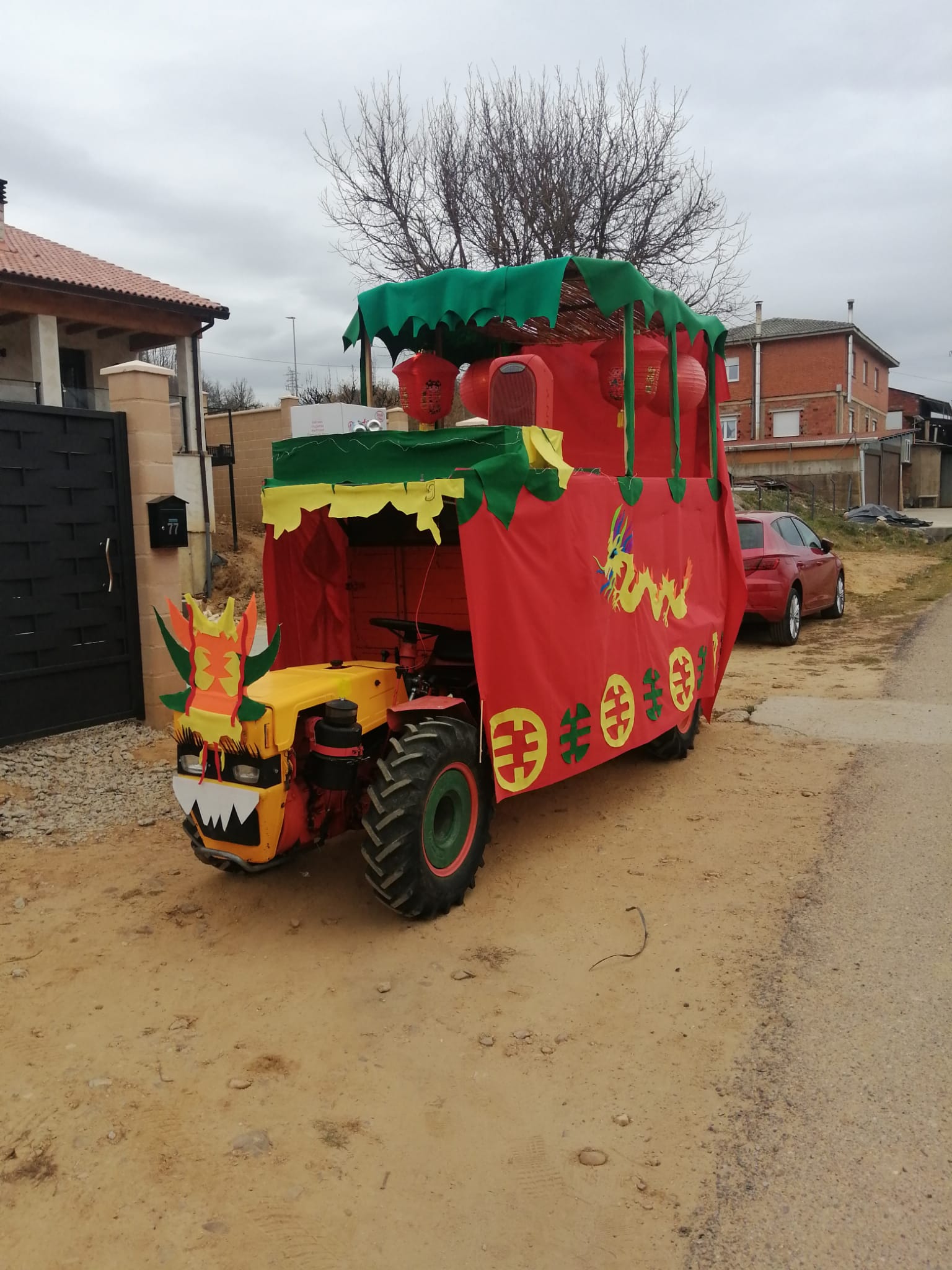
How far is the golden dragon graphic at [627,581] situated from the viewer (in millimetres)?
5077

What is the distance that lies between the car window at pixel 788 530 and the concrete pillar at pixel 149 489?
23.2 feet

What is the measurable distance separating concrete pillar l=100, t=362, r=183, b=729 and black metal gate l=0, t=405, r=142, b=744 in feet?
0.19

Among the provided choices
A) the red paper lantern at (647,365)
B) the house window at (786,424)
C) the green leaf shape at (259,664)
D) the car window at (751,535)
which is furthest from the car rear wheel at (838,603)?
the house window at (786,424)

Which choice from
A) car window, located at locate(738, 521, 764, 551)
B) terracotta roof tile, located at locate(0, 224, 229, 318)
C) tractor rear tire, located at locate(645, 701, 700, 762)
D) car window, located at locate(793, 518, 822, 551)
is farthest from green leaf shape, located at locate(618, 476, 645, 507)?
terracotta roof tile, located at locate(0, 224, 229, 318)

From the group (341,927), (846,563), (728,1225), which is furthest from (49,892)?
(846,563)

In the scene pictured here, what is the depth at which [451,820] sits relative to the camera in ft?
13.9

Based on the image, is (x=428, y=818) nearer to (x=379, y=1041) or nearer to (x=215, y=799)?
(x=215, y=799)

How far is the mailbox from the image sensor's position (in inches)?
263

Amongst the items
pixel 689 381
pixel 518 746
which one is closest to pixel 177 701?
pixel 518 746

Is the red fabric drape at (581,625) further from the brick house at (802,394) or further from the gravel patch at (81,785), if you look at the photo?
the brick house at (802,394)

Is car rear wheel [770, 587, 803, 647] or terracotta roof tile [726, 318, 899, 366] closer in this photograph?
car rear wheel [770, 587, 803, 647]

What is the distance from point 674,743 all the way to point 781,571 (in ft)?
15.7

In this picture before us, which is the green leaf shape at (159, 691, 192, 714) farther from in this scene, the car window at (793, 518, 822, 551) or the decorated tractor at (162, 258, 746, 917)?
the car window at (793, 518, 822, 551)

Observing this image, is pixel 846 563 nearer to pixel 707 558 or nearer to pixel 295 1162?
pixel 707 558
